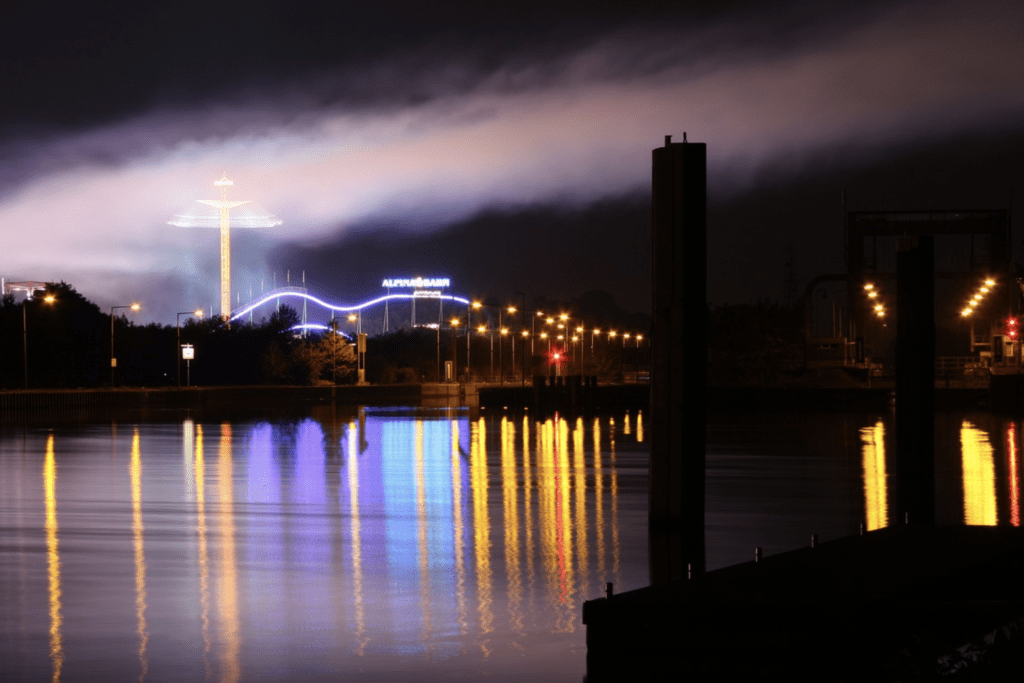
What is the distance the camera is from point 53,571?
13352 mm

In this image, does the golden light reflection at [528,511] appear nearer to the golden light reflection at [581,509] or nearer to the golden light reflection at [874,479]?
the golden light reflection at [581,509]

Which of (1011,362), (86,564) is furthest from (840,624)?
(1011,362)

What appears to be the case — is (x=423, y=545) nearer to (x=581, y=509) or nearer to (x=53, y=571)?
(x=53, y=571)

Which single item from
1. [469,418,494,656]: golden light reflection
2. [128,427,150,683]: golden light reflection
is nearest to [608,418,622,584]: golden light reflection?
[469,418,494,656]: golden light reflection

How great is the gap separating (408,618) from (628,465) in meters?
17.9

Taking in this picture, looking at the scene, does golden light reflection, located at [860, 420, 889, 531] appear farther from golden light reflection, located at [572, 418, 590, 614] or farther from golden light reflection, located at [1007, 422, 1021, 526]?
golden light reflection, located at [572, 418, 590, 614]

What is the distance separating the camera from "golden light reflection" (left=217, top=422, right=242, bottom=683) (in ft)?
30.8

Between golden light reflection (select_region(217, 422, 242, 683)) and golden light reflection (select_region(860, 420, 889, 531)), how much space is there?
7837mm

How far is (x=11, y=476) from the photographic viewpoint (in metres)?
24.8

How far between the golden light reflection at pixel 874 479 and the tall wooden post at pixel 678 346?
2820mm

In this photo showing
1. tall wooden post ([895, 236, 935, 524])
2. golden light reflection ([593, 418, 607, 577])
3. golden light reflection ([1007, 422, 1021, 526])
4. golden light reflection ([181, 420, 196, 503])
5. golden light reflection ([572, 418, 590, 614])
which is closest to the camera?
golden light reflection ([572, 418, 590, 614])

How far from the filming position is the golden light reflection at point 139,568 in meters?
9.54

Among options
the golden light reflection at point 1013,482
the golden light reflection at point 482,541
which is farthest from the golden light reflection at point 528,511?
the golden light reflection at point 1013,482

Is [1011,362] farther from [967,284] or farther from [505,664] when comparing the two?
[505,664]
